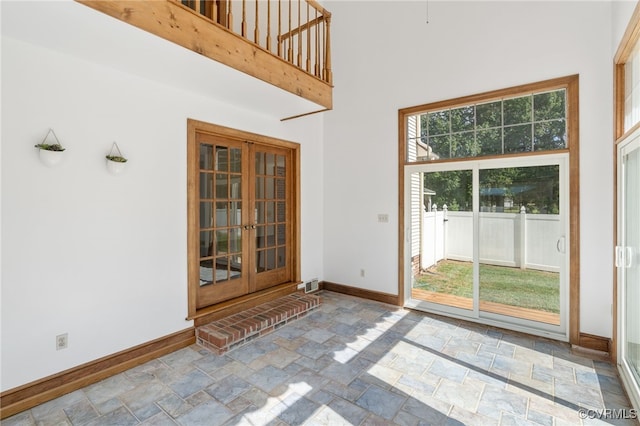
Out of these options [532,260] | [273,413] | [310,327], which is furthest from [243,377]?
[532,260]

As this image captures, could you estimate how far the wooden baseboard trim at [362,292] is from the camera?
15.5ft

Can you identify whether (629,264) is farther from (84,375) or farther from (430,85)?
(84,375)

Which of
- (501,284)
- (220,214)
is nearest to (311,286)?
(220,214)

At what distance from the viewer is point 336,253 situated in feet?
17.6

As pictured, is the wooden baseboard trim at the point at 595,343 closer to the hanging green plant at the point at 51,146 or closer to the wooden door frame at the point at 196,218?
the wooden door frame at the point at 196,218

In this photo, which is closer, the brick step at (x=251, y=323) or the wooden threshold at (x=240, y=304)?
the brick step at (x=251, y=323)

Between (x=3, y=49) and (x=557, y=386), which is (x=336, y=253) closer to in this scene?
(x=557, y=386)

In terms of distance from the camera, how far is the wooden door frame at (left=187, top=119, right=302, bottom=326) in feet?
11.6

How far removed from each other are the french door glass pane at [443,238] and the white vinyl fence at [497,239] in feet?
0.04

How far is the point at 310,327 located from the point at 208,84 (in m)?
3.02

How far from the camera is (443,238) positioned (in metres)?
4.38

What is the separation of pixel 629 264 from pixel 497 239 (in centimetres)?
137
